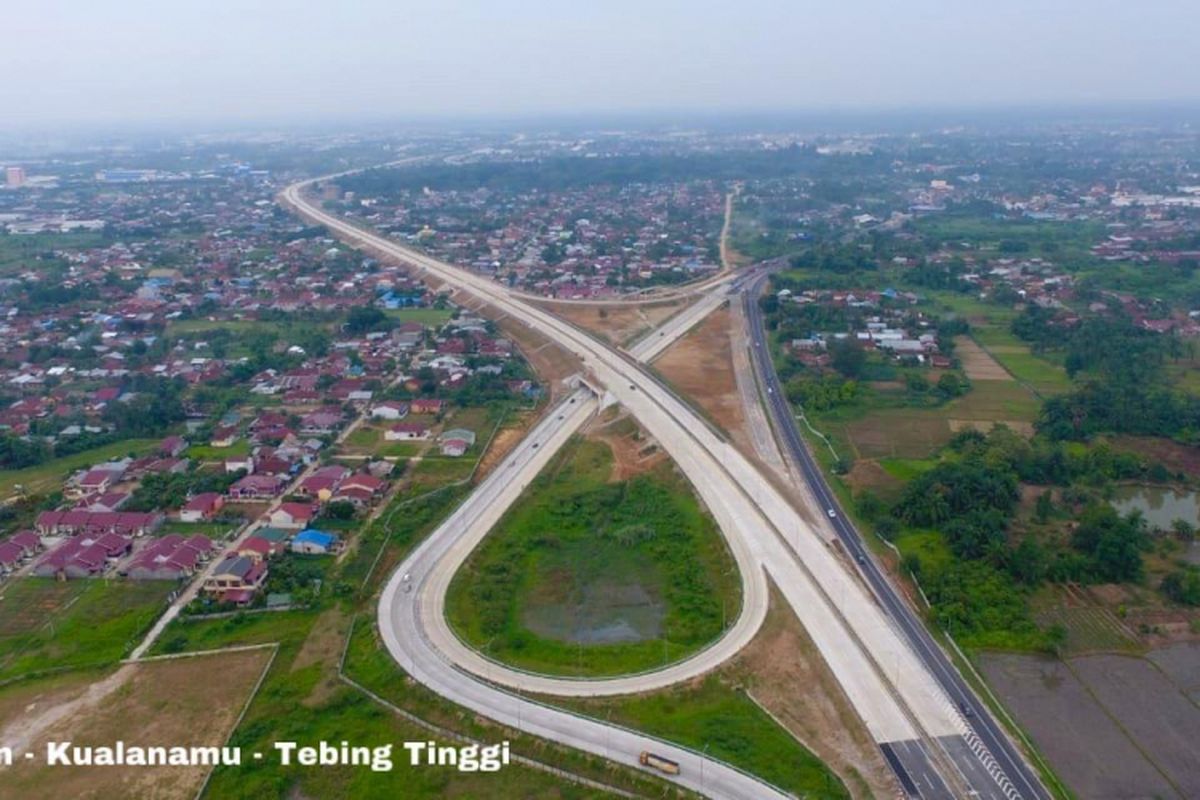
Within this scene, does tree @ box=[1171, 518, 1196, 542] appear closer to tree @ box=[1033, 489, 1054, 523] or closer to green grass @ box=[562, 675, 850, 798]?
tree @ box=[1033, 489, 1054, 523]

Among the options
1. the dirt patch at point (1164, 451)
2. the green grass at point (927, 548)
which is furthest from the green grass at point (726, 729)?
the dirt patch at point (1164, 451)

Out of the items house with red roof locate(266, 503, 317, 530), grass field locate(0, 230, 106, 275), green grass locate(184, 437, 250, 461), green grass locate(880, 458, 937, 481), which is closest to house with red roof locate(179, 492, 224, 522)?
house with red roof locate(266, 503, 317, 530)

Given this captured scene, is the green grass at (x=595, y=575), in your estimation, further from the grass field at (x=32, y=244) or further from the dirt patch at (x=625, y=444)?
the grass field at (x=32, y=244)

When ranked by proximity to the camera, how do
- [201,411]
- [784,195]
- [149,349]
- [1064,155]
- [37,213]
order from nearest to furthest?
[201,411], [149,349], [37,213], [784,195], [1064,155]

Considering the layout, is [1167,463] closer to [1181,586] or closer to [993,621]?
[1181,586]

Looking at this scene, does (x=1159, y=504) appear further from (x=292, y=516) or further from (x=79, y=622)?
(x=79, y=622)

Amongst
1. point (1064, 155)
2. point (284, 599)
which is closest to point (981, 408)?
point (284, 599)

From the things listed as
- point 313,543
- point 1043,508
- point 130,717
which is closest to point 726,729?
point 130,717
